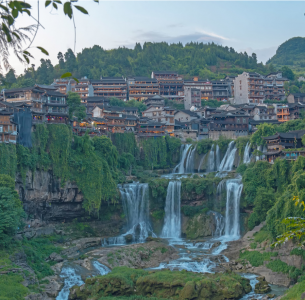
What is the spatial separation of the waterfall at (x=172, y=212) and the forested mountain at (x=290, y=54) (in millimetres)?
139189

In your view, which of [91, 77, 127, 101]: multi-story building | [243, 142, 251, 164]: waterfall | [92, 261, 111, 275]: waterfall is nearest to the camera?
Result: [92, 261, 111, 275]: waterfall

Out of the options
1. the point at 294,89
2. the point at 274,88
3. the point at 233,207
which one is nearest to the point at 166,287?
the point at 233,207

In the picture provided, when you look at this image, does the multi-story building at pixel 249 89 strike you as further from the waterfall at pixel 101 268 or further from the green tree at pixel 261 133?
the waterfall at pixel 101 268

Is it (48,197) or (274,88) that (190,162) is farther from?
(274,88)

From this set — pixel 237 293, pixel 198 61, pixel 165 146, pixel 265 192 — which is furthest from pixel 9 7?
pixel 198 61

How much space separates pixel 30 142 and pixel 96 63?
6752 cm

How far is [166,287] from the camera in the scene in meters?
31.7

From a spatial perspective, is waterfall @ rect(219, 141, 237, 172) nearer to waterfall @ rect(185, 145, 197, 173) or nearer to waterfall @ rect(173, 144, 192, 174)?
waterfall @ rect(185, 145, 197, 173)

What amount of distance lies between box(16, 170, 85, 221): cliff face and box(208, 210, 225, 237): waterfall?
615 inches

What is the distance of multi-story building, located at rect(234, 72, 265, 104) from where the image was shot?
90.9 m

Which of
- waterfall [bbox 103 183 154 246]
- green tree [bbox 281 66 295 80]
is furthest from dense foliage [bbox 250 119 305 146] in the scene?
green tree [bbox 281 66 295 80]

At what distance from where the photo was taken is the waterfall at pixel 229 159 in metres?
61.9

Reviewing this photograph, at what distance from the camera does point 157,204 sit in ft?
179

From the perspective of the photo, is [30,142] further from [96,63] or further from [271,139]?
[96,63]
